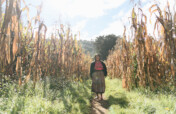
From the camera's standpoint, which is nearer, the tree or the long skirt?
the long skirt

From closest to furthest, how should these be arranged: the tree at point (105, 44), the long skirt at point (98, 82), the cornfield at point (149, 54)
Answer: the cornfield at point (149, 54), the long skirt at point (98, 82), the tree at point (105, 44)

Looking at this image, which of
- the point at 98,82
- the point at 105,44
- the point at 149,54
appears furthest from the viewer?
the point at 105,44

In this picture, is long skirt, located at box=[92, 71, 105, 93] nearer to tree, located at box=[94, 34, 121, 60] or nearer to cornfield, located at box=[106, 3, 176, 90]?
cornfield, located at box=[106, 3, 176, 90]

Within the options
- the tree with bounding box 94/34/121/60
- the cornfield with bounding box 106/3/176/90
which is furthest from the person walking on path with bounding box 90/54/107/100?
the tree with bounding box 94/34/121/60

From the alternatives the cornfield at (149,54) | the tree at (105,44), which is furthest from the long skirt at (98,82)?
the tree at (105,44)

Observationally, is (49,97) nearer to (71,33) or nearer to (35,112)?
(35,112)

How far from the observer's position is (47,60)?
21.1 ft

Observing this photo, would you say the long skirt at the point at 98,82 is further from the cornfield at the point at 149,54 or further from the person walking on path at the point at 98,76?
the cornfield at the point at 149,54

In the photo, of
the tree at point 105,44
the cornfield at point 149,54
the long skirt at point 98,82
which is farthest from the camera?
the tree at point 105,44

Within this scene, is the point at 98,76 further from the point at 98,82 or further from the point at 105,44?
the point at 105,44

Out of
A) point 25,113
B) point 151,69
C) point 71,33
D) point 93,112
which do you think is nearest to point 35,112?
point 25,113

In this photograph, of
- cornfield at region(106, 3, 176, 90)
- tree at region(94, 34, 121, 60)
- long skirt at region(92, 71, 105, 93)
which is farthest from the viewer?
tree at region(94, 34, 121, 60)

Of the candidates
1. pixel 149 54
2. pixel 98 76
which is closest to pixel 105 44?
pixel 98 76

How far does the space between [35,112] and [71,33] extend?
4779 millimetres
